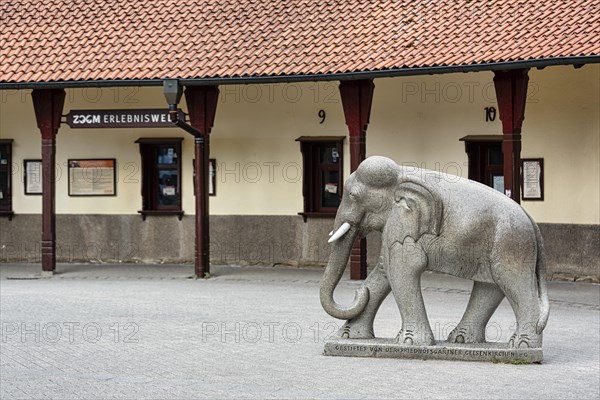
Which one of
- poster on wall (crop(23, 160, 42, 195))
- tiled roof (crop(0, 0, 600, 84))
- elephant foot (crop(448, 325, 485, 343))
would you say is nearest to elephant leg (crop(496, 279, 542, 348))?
elephant foot (crop(448, 325, 485, 343))

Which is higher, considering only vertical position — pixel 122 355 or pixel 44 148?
pixel 44 148

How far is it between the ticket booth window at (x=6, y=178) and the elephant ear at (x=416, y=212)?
13644 mm

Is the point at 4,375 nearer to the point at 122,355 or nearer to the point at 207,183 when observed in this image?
the point at 122,355

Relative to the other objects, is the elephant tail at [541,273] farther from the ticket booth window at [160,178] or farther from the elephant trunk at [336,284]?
the ticket booth window at [160,178]

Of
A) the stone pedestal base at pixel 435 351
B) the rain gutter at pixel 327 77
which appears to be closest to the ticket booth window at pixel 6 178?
the rain gutter at pixel 327 77

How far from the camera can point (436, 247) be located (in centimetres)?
1231

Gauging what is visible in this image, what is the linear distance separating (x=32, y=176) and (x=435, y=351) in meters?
13.9

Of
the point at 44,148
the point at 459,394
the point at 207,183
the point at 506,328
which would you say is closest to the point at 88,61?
the point at 44,148

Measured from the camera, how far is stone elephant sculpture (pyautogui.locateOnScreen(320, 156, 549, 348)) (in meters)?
12.1

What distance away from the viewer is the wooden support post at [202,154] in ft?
70.1

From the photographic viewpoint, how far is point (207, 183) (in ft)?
70.5

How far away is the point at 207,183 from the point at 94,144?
12.0 ft

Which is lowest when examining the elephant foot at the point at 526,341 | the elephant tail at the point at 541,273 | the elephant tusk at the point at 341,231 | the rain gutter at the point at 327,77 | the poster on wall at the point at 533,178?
the elephant foot at the point at 526,341

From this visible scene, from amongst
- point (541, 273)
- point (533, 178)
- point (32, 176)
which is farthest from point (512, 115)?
point (32, 176)
